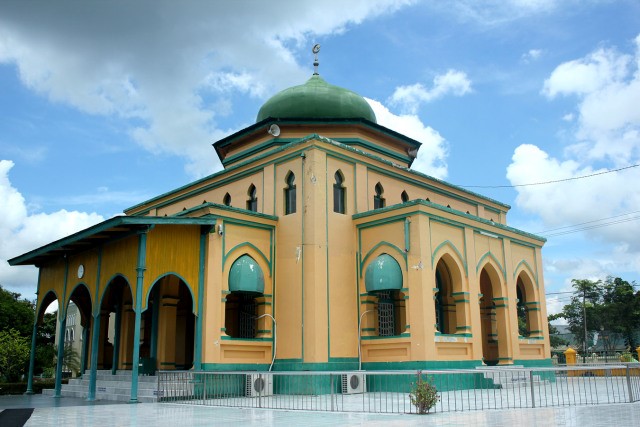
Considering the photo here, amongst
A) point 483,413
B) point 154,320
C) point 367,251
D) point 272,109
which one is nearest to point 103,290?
point 154,320

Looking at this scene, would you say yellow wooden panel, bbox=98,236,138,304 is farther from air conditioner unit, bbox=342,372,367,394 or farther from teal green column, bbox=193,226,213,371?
air conditioner unit, bbox=342,372,367,394

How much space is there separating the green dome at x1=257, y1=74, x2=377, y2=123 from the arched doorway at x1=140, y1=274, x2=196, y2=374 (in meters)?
7.00

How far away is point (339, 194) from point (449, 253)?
3.78 metres

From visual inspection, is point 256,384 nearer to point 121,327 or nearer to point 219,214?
point 219,214

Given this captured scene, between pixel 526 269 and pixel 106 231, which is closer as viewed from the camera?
pixel 106 231

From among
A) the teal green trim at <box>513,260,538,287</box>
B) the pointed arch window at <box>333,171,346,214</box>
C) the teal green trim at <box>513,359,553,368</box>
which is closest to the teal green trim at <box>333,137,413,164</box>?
the pointed arch window at <box>333,171,346,214</box>

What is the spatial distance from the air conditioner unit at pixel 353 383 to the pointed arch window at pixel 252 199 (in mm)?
6398

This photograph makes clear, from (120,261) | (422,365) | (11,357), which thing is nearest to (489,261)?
(422,365)

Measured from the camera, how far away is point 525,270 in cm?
2200

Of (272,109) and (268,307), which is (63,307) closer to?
(268,307)

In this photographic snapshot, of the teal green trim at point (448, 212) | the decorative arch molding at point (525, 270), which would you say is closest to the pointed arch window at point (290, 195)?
the teal green trim at point (448, 212)

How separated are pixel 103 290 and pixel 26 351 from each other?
13.0 metres

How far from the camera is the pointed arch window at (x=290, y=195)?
61.1 ft

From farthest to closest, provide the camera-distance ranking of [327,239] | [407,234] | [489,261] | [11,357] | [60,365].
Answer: [11,357], [489,261], [60,365], [327,239], [407,234]
